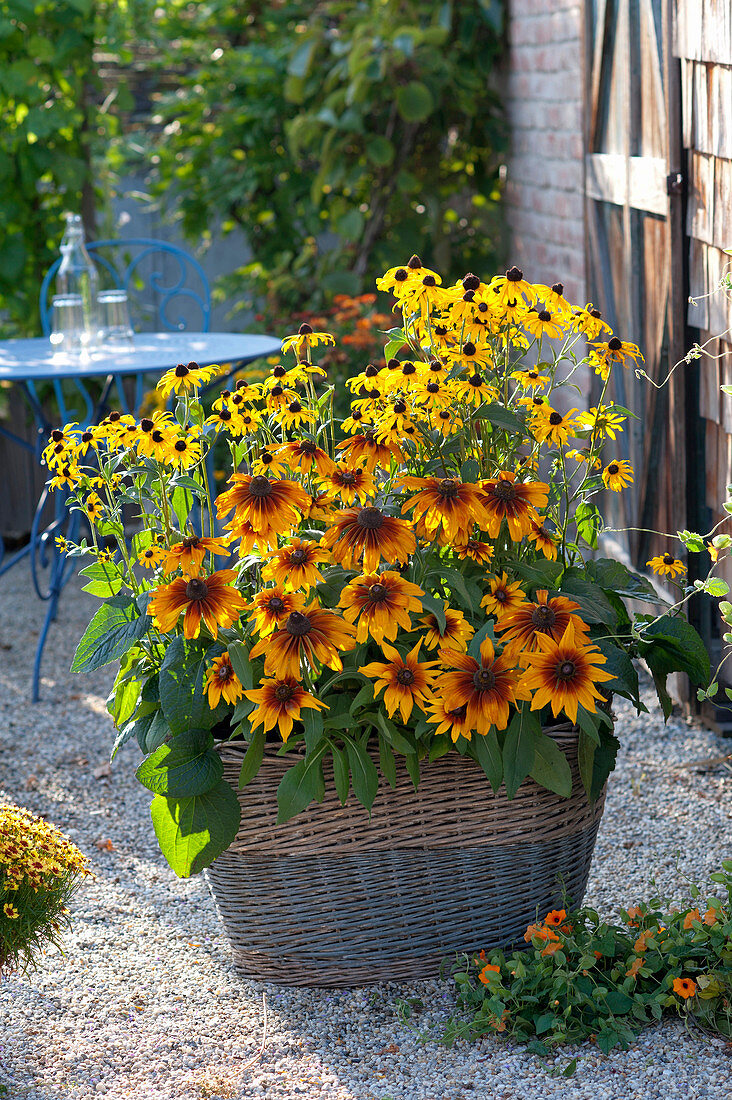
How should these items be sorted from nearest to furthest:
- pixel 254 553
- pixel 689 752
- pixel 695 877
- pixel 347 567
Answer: pixel 347 567 → pixel 254 553 → pixel 695 877 → pixel 689 752

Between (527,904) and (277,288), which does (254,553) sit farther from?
(277,288)

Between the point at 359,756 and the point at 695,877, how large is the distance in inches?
32.5

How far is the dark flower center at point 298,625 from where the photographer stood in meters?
1.51

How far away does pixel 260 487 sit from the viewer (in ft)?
5.13

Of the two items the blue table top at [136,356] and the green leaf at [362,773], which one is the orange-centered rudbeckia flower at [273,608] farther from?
the blue table top at [136,356]

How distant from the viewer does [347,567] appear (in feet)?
5.12

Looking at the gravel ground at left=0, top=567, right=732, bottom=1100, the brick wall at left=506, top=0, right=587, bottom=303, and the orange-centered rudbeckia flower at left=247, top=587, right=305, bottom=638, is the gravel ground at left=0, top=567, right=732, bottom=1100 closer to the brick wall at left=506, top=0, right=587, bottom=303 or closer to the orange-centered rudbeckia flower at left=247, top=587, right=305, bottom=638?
the orange-centered rudbeckia flower at left=247, top=587, right=305, bottom=638

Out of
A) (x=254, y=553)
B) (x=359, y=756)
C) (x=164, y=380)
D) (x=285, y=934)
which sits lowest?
(x=285, y=934)

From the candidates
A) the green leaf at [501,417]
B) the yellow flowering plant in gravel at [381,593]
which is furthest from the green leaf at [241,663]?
the green leaf at [501,417]

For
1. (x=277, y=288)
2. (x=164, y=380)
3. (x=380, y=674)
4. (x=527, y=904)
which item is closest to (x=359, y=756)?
(x=380, y=674)

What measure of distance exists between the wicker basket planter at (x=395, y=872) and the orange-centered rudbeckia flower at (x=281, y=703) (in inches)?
5.2

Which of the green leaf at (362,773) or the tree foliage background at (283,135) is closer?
the green leaf at (362,773)

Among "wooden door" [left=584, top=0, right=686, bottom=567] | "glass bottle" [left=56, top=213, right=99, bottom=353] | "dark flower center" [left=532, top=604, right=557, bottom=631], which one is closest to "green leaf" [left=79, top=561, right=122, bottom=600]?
"dark flower center" [left=532, top=604, right=557, bottom=631]

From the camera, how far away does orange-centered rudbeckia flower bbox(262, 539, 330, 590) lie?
1.54m
